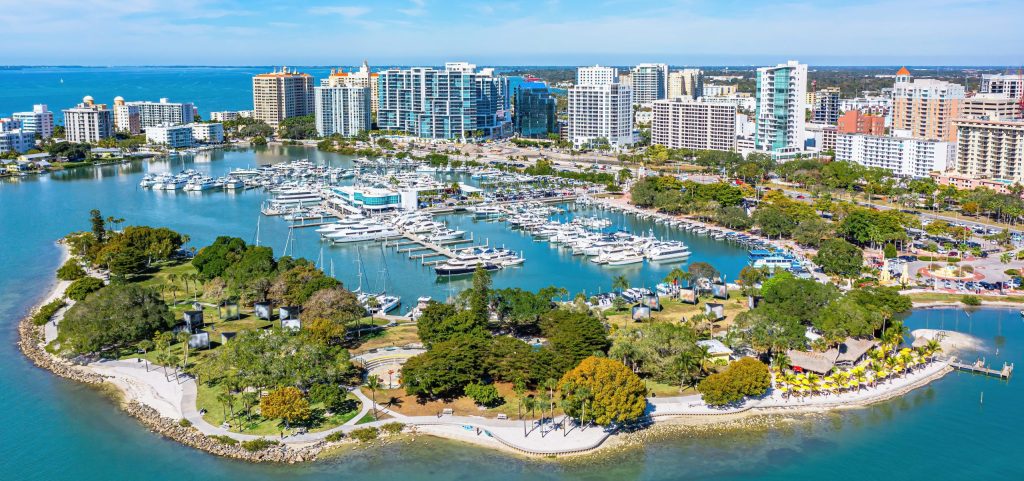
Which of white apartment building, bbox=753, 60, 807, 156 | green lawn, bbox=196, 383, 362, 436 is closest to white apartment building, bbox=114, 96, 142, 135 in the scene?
white apartment building, bbox=753, 60, 807, 156

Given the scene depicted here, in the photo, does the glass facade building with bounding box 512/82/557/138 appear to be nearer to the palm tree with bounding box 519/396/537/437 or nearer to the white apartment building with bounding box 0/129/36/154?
the white apartment building with bounding box 0/129/36/154

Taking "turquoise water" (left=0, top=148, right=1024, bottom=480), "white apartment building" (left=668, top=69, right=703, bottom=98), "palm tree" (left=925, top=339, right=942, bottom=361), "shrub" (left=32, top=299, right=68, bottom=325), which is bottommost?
"turquoise water" (left=0, top=148, right=1024, bottom=480)

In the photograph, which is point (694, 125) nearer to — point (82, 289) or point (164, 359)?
point (82, 289)

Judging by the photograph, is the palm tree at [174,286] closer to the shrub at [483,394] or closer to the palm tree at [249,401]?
the palm tree at [249,401]

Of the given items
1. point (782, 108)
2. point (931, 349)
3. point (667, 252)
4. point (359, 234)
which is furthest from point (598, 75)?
point (931, 349)

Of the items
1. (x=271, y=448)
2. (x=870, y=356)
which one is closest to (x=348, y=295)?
(x=271, y=448)

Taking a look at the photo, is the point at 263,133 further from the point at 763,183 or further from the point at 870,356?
the point at 870,356
